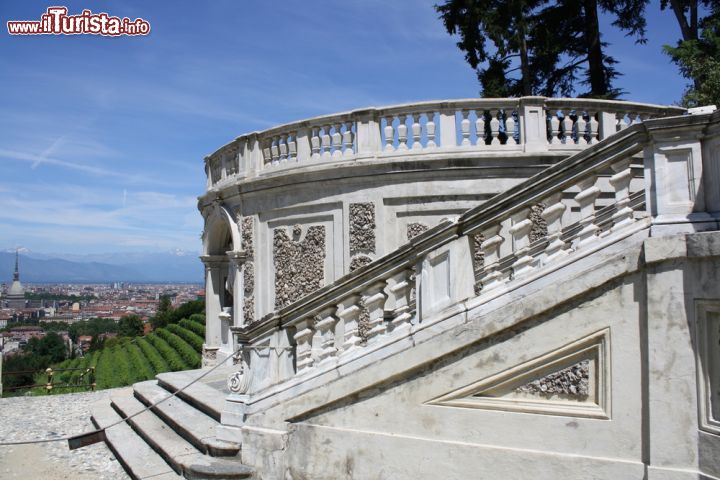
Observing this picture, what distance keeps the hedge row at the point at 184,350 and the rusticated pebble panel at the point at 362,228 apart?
17.9 m

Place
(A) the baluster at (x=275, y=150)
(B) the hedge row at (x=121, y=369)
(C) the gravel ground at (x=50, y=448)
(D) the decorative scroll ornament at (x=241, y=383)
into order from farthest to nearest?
(B) the hedge row at (x=121, y=369), (A) the baluster at (x=275, y=150), (C) the gravel ground at (x=50, y=448), (D) the decorative scroll ornament at (x=241, y=383)

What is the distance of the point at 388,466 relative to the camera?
204 inches

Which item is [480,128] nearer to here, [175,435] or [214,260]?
[175,435]

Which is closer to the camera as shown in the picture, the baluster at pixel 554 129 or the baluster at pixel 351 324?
the baluster at pixel 351 324

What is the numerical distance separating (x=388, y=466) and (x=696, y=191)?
3.38m

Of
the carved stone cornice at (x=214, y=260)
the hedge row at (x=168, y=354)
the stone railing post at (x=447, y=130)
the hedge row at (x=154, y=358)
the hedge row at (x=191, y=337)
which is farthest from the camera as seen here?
the hedge row at (x=191, y=337)

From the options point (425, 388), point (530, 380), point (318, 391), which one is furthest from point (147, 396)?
point (530, 380)

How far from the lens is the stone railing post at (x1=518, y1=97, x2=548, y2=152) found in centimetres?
901

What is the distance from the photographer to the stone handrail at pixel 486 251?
4516 millimetres

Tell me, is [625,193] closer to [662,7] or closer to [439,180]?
[439,180]

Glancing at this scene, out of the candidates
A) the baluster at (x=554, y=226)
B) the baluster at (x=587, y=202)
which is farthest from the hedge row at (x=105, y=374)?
the baluster at (x=587, y=202)

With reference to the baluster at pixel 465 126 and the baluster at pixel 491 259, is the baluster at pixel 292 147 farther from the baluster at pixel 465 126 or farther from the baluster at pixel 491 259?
the baluster at pixel 491 259

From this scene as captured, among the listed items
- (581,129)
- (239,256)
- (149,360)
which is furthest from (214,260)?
(149,360)

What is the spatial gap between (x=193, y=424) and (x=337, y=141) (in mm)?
4898
